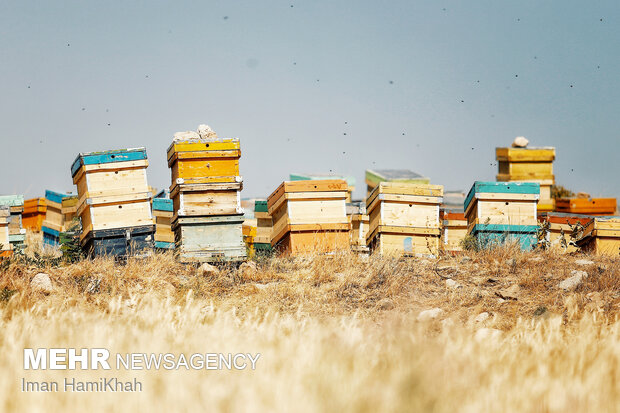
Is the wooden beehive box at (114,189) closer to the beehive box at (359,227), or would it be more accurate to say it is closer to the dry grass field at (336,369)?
the beehive box at (359,227)

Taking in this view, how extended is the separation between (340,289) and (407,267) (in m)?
2.00

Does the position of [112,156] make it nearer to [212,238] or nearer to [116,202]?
[116,202]

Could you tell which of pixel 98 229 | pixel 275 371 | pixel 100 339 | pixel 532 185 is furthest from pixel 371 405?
pixel 532 185

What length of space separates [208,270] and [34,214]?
49.9ft

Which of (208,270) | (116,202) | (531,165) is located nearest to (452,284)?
(208,270)

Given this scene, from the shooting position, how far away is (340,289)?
11.5 meters

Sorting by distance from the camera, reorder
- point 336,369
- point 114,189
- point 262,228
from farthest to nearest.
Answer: point 262,228
point 114,189
point 336,369

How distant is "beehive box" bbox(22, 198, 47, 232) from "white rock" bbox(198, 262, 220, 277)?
14577 millimetres

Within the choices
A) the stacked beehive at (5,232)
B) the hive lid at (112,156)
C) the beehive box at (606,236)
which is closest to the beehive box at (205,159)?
the hive lid at (112,156)

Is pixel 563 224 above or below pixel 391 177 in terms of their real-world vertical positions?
below

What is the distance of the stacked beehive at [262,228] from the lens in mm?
15953

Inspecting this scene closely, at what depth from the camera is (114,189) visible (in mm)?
13406

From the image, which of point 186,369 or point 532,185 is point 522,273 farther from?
point 186,369

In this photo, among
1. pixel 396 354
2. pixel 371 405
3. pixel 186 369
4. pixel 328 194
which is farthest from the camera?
pixel 328 194
